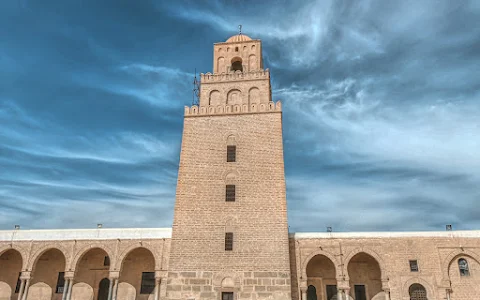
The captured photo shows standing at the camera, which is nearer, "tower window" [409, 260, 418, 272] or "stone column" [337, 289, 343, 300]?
"stone column" [337, 289, 343, 300]

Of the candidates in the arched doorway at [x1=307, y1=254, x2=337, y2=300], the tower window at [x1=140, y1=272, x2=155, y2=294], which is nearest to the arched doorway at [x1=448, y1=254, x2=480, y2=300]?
the arched doorway at [x1=307, y1=254, x2=337, y2=300]

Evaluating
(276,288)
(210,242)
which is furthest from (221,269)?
(276,288)

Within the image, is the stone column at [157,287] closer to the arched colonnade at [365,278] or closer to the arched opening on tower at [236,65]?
the arched colonnade at [365,278]

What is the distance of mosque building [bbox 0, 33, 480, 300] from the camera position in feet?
47.7

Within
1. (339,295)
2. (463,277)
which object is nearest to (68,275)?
(339,295)

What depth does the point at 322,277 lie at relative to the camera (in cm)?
1688

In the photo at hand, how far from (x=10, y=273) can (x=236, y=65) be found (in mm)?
16864

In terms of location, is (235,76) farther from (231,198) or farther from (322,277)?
(322,277)

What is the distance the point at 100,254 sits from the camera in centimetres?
1859

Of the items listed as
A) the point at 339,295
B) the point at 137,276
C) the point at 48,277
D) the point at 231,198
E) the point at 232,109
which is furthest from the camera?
the point at 48,277

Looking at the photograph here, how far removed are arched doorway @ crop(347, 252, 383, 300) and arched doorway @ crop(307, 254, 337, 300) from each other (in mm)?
832

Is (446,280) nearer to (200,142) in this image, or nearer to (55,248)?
(200,142)

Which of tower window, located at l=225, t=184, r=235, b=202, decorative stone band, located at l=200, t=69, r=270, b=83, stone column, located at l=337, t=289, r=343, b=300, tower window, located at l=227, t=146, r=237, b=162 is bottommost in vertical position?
stone column, located at l=337, t=289, r=343, b=300

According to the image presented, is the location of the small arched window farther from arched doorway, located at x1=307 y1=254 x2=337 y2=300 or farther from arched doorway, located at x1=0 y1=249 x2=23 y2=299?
arched doorway, located at x1=0 y1=249 x2=23 y2=299
